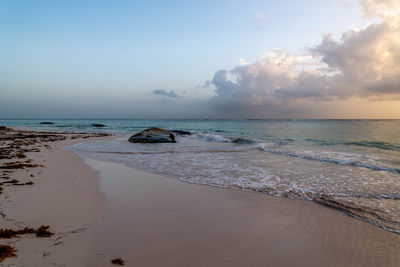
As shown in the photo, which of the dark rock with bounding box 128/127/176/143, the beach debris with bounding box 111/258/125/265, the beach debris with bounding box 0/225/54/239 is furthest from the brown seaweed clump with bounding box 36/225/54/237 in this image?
the dark rock with bounding box 128/127/176/143

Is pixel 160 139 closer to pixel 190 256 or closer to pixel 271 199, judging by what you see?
pixel 271 199

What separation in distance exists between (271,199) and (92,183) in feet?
16.3

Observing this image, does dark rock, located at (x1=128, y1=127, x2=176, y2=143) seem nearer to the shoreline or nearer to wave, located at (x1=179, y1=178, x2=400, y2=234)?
the shoreline

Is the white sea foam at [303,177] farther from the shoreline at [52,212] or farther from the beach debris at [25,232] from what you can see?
the beach debris at [25,232]

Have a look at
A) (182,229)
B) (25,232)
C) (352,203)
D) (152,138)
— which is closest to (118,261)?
(182,229)

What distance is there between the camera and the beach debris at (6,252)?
2611 millimetres

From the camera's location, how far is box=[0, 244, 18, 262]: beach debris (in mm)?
2611

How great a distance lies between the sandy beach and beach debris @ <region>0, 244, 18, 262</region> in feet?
0.18

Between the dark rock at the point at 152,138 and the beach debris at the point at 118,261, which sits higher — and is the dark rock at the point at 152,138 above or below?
above

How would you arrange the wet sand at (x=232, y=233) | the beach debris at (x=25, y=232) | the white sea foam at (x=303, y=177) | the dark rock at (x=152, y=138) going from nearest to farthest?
the wet sand at (x=232, y=233) → the beach debris at (x=25, y=232) → the white sea foam at (x=303, y=177) → the dark rock at (x=152, y=138)

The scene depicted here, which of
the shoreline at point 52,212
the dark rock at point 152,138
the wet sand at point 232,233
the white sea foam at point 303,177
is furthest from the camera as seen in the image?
the dark rock at point 152,138

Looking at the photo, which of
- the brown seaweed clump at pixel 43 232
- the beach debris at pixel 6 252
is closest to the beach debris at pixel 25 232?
the brown seaweed clump at pixel 43 232

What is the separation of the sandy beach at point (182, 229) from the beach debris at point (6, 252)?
54 millimetres

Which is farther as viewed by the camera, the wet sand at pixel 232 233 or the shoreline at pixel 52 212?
the wet sand at pixel 232 233
